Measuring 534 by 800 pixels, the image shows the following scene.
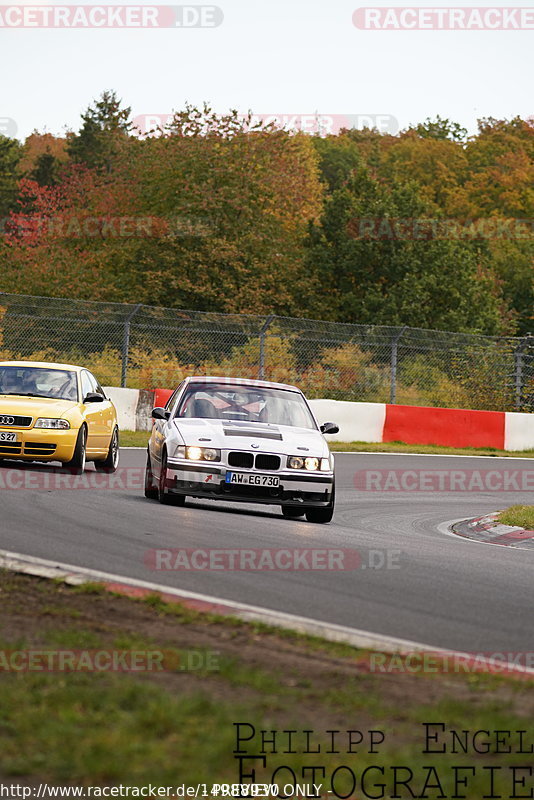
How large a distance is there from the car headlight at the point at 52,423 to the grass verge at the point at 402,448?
813cm

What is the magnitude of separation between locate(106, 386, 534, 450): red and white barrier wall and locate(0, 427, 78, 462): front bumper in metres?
12.1

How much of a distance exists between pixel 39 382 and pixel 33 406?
3.78 feet

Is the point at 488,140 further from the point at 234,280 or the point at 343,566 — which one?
the point at 343,566

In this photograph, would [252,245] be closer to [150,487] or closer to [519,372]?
[519,372]

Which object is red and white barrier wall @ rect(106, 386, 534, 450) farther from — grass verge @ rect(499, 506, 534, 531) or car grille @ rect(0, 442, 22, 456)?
car grille @ rect(0, 442, 22, 456)

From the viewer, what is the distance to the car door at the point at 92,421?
17.1 metres

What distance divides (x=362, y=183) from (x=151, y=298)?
11.7m

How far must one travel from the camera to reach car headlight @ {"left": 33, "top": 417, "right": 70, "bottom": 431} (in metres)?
16.4

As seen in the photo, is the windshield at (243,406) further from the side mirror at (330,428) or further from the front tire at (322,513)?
the front tire at (322,513)

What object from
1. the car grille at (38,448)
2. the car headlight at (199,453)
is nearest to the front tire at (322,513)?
the car headlight at (199,453)

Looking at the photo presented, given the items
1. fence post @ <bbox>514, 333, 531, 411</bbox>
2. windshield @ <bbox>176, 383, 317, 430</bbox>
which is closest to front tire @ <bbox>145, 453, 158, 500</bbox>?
windshield @ <bbox>176, 383, 317, 430</bbox>

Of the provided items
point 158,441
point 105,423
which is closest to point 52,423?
point 105,423

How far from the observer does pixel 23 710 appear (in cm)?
489

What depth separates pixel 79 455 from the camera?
55.2 feet
